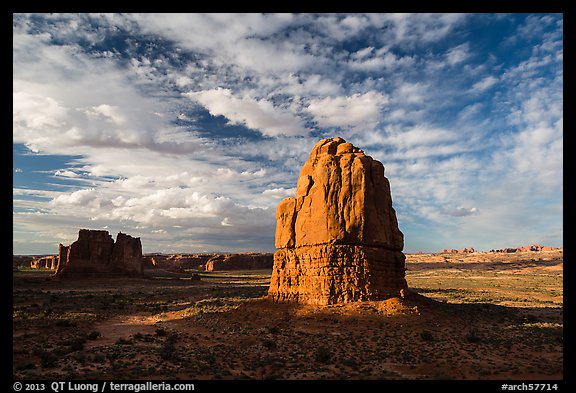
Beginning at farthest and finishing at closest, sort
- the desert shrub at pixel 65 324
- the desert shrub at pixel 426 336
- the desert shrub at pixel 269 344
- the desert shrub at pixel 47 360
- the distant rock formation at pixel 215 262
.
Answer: the distant rock formation at pixel 215 262 < the desert shrub at pixel 65 324 < the desert shrub at pixel 426 336 < the desert shrub at pixel 269 344 < the desert shrub at pixel 47 360

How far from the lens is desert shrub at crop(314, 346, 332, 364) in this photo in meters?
16.7

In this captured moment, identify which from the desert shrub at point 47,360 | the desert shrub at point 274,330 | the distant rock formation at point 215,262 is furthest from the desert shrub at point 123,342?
the distant rock formation at point 215,262

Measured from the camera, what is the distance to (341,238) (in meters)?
25.7

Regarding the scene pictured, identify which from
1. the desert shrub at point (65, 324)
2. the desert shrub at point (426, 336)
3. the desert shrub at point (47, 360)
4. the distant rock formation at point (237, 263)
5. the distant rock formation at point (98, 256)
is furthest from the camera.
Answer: the distant rock formation at point (237, 263)

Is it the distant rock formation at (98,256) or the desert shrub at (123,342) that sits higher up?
the distant rock formation at (98,256)

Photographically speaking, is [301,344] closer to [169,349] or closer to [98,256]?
[169,349]

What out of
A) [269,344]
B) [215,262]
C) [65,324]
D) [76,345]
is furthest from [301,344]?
[215,262]

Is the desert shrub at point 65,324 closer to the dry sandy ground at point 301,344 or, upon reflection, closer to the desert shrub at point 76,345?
the dry sandy ground at point 301,344

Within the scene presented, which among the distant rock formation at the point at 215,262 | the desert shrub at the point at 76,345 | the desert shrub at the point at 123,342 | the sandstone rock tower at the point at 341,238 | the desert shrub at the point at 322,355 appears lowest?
the distant rock formation at the point at 215,262

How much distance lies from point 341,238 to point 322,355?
10.3 meters

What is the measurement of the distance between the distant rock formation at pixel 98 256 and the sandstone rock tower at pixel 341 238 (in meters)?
63.0

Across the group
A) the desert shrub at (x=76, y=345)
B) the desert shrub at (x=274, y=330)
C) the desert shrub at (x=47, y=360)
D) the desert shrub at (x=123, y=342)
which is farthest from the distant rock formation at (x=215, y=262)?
the desert shrub at (x=47, y=360)

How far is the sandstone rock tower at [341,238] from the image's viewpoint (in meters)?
25.5

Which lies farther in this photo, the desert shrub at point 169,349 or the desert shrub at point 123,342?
the desert shrub at point 123,342
